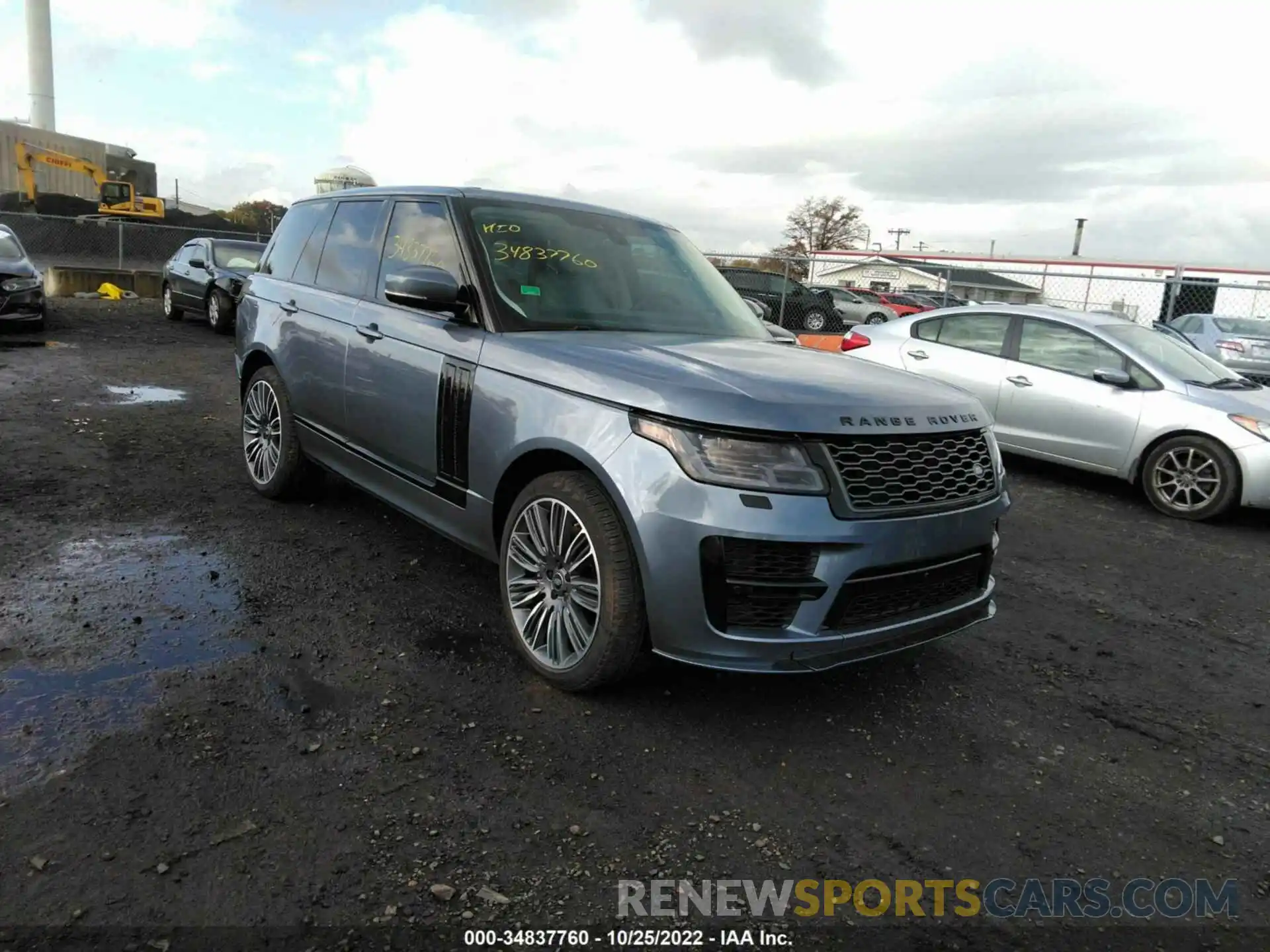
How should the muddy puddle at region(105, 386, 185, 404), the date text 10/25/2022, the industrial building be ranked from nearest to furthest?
the date text 10/25/2022 → the muddy puddle at region(105, 386, 185, 404) → the industrial building

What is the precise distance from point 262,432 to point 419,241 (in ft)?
6.53

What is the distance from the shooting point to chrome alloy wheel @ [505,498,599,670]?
124 inches

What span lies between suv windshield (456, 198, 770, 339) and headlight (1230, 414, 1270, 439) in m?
4.48

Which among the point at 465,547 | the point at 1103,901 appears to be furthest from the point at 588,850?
the point at 465,547

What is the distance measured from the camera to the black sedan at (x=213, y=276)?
14.1 metres

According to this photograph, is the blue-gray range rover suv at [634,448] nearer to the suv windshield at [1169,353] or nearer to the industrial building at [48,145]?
the suv windshield at [1169,353]

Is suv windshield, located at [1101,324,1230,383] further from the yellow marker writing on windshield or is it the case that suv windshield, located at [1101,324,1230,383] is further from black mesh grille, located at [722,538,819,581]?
black mesh grille, located at [722,538,819,581]

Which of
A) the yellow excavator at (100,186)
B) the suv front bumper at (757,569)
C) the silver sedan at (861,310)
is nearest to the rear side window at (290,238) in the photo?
the suv front bumper at (757,569)

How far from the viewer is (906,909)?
2332 mm

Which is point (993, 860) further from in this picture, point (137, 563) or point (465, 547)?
point (137, 563)

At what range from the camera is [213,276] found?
562 inches

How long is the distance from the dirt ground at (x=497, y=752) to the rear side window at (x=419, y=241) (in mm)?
1526

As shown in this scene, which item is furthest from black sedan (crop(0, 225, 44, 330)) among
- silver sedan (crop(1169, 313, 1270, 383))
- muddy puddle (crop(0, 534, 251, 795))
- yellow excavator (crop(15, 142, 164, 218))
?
yellow excavator (crop(15, 142, 164, 218))

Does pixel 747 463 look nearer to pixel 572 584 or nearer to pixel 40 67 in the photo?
pixel 572 584
